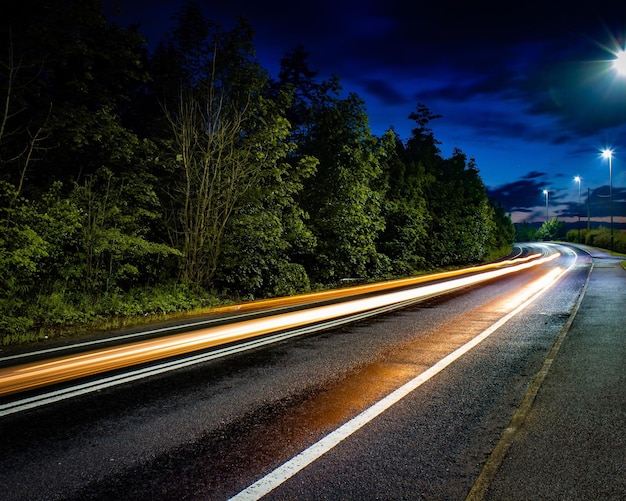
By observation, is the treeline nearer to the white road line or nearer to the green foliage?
the white road line

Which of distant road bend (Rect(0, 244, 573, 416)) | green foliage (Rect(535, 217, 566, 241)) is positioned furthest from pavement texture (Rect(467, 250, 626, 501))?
green foliage (Rect(535, 217, 566, 241))

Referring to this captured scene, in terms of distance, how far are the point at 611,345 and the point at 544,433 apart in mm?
4766

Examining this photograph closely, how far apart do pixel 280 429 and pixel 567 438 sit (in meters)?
2.58

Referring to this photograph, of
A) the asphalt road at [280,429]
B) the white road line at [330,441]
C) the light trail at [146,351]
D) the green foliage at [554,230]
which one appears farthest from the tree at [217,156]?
the green foliage at [554,230]

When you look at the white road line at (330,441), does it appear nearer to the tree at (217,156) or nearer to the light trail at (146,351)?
the light trail at (146,351)

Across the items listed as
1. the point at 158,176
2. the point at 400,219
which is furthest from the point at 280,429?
the point at 400,219

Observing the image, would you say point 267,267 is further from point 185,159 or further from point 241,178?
point 185,159

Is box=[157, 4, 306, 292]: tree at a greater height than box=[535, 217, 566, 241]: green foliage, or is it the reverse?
box=[157, 4, 306, 292]: tree

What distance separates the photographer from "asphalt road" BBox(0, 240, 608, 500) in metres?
3.16

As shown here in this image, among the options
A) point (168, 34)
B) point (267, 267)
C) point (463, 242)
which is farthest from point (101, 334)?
point (463, 242)

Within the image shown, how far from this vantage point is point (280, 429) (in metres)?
4.14

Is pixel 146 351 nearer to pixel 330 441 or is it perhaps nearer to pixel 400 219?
pixel 330 441

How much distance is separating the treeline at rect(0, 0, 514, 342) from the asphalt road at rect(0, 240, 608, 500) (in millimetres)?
6181

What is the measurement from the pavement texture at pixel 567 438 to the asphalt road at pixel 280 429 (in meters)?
0.09
